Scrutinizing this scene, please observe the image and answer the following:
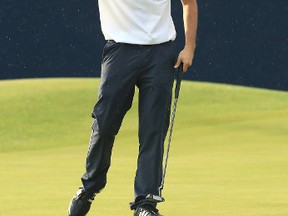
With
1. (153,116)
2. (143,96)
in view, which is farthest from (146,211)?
(143,96)

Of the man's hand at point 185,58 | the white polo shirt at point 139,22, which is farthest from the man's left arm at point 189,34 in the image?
the white polo shirt at point 139,22

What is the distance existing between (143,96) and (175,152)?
7660 millimetres

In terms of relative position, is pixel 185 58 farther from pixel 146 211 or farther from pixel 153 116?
pixel 146 211

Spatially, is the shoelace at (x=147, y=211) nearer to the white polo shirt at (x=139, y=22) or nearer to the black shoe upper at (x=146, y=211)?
the black shoe upper at (x=146, y=211)

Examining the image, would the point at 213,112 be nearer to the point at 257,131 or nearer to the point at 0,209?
the point at 257,131

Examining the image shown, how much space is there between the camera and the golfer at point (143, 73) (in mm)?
5520

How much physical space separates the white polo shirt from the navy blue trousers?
0.05 metres

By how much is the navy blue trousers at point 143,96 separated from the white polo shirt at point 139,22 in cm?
5

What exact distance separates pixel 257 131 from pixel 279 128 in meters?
0.52

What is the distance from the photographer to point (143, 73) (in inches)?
219

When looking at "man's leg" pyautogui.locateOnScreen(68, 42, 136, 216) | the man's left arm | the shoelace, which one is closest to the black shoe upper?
the shoelace

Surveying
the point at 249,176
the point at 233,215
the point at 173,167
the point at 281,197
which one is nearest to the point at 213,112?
the point at 173,167

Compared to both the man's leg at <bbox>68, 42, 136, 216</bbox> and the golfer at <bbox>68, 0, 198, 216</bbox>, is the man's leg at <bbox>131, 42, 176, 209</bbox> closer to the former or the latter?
the golfer at <bbox>68, 0, 198, 216</bbox>

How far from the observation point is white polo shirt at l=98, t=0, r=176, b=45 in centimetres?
552
